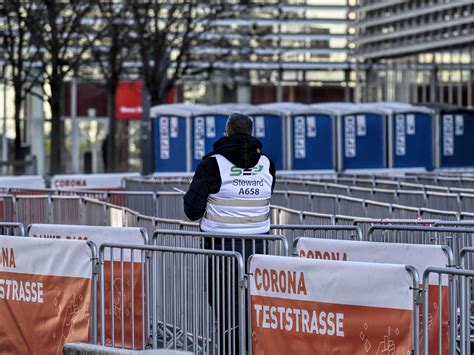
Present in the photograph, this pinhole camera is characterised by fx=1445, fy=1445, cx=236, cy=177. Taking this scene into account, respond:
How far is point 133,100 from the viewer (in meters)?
49.6

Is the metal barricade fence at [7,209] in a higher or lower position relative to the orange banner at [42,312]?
higher

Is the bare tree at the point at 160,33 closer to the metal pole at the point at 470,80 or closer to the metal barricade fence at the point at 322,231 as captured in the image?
the metal pole at the point at 470,80

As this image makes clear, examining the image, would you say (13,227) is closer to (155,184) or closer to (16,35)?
(155,184)

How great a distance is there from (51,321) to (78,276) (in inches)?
18.6

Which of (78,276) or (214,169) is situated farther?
(214,169)

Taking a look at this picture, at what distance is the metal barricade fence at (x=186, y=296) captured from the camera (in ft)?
29.3

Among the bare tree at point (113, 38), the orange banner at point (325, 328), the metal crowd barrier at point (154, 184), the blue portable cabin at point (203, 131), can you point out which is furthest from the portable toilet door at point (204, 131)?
the orange banner at point (325, 328)

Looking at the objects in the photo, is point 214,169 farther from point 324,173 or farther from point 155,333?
point 324,173

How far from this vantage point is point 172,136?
30984 mm

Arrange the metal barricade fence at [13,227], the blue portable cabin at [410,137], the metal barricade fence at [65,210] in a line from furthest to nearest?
1. the blue portable cabin at [410,137]
2. the metal barricade fence at [65,210]
3. the metal barricade fence at [13,227]

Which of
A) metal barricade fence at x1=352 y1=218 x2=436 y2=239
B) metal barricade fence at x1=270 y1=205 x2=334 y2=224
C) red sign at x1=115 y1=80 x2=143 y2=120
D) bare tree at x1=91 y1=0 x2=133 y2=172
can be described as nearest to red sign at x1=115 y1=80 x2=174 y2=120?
red sign at x1=115 y1=80 x2=143 y2=120

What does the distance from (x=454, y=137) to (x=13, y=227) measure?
916 inches

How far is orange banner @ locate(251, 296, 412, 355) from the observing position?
7.47 m

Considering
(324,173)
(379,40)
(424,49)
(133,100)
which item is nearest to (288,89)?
(133,100)
